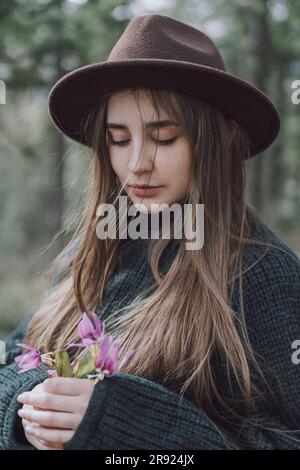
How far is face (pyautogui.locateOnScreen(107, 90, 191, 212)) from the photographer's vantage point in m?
1.74

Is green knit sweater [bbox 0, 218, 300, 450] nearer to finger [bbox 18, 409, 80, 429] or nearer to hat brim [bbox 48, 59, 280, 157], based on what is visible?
finger [bbox 18, 409, 80, 429]

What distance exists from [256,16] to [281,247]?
3.96 meters

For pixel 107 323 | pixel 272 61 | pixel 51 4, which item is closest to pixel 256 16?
pixel 51 4

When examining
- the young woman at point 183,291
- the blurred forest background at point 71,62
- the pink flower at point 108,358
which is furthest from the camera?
the blurred forest background at point 71,62

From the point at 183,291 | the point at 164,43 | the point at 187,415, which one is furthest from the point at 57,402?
the point at 164,43

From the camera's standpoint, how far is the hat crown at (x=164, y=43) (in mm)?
1768

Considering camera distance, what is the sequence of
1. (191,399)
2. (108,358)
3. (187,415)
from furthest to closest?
1. (191,399)
2. (187,415)
3. (108,358)

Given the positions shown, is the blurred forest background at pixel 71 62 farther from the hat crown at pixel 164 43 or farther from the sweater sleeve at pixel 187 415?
the sweater sleeve at pixel 187 415

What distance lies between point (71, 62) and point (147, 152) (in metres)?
4.82

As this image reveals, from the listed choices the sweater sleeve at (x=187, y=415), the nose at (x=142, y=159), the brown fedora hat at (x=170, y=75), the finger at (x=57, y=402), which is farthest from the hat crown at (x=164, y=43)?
the finger at (x=57, y=402)

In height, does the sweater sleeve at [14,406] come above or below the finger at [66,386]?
below

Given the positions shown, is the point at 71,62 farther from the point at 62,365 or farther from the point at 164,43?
the point at 62,365

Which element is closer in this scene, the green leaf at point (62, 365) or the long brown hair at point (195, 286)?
the green leaf at point (62, 365)

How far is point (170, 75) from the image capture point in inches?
67.3
